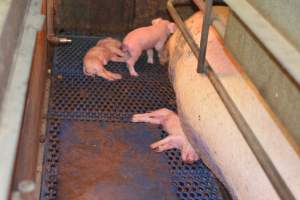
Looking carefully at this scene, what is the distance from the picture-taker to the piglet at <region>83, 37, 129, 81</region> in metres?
2.31

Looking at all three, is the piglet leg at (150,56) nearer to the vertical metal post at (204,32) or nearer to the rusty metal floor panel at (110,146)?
the rusty metal floor panel at (110,146)

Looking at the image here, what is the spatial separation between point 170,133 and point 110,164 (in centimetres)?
29

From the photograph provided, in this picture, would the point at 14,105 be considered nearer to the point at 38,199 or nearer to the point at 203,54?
the point at 38,199

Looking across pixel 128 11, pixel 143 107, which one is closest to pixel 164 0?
pixel 128 11

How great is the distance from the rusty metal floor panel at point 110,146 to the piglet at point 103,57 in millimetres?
42

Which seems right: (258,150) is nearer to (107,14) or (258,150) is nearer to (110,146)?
(110,146)

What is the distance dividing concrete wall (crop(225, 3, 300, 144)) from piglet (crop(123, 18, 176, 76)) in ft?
2.85

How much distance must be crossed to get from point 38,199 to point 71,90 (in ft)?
2.45

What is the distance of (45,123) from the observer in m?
1.96

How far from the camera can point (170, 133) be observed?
76.0 inches

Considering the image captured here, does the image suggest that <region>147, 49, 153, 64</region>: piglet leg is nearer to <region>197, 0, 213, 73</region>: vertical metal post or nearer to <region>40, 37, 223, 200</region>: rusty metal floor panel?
<region>40, 37, 223, 200</region>: rusty metal floor panel

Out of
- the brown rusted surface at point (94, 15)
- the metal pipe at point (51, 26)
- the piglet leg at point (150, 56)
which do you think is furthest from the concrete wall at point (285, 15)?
the brown rusted surface at point (94, 15)

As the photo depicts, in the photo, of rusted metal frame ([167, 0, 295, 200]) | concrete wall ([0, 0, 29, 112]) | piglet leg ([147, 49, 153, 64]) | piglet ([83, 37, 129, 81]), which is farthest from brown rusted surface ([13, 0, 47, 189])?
piglet leg ([147, 49, 153, 64])

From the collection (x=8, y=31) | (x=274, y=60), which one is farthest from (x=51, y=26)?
(x=274, y=60)
